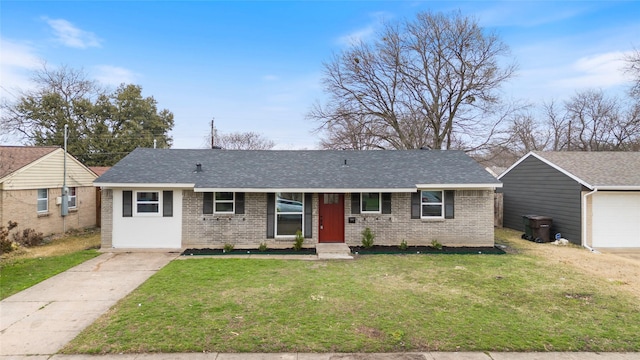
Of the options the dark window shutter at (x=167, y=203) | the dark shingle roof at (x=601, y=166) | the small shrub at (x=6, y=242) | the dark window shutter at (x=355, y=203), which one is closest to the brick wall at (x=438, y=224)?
the dark window shutter at (x=355, y=203)

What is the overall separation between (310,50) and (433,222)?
45.9ft

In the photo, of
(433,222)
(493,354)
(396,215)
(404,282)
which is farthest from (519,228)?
(493,354)

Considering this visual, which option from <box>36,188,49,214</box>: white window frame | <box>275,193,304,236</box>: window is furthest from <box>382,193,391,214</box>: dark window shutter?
<box>36,188,49,214</box>: white window frame

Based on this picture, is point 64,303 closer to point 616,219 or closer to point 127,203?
point 127,203

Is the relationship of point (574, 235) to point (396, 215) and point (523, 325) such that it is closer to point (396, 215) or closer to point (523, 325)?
point (396, 215)

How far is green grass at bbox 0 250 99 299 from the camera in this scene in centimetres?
812

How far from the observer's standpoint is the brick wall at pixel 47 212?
13.1 meters

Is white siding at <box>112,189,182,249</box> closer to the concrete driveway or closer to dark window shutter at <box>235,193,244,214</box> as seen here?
the concrete driveway

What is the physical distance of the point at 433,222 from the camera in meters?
13.0

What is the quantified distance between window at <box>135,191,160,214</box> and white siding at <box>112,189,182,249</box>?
0.23m

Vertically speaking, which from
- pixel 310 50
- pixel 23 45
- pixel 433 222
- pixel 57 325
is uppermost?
pixel 310 50

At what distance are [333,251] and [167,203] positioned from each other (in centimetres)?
660

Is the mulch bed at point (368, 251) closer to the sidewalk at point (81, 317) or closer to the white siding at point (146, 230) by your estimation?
the white siding at point (146, 230)

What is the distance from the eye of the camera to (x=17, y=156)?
47.4 ft
